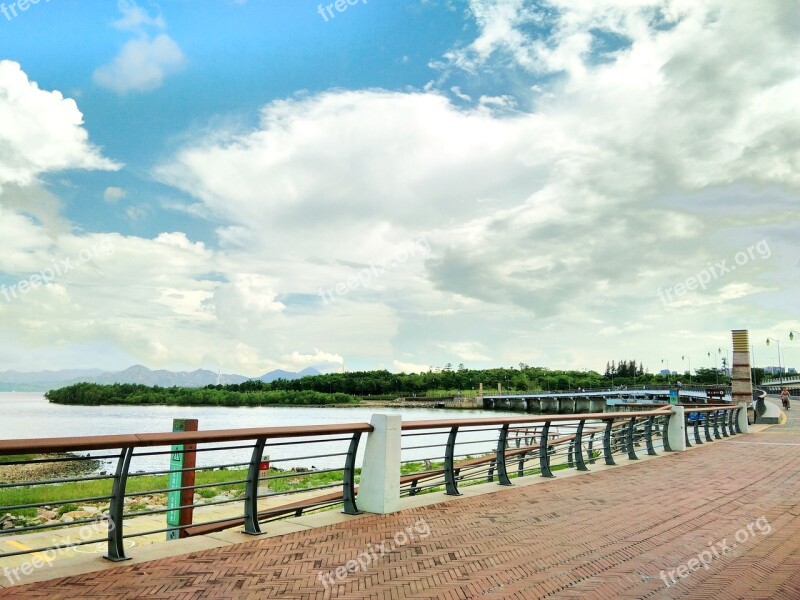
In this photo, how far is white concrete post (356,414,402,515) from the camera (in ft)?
26.0

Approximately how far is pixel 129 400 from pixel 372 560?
14137 centimetres

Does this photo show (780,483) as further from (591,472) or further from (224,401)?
(224,401)

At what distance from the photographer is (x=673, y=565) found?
5941 millimetres

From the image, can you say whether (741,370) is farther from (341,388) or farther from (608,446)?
(341,388)

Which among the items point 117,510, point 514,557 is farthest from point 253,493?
point 514,557

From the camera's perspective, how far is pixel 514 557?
6.07 meters

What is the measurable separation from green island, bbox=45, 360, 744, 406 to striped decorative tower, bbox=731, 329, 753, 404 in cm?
10778

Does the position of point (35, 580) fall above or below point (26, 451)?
below

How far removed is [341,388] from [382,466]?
507 ft

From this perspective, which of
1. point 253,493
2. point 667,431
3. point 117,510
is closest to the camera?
point 117,510

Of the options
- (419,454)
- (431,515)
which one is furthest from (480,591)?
(419,454)

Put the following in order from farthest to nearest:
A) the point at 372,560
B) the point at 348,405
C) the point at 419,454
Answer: the point at 348,405, the point at 419,454, the point at 372,560

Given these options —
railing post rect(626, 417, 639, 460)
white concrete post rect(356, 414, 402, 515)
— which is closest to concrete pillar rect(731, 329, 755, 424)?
railing post rect(626, 417, 639, 460)

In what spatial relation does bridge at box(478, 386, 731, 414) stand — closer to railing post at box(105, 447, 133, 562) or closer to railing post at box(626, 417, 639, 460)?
railing post at box(626, 417, 639, 460)
